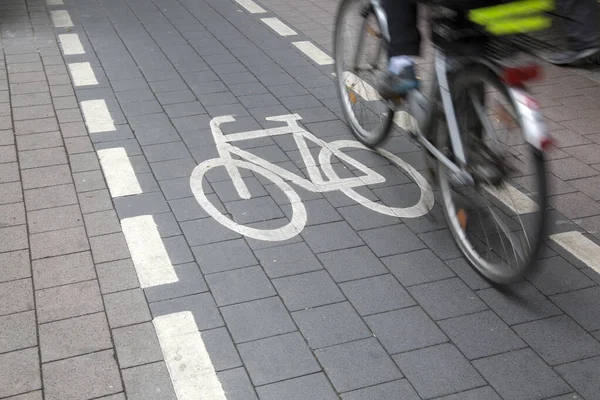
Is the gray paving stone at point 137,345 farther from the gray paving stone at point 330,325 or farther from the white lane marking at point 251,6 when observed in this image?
the white lane marking at point 251,6

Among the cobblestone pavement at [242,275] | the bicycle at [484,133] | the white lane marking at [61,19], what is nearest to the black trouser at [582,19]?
the cobblestone pavement at [242,275]

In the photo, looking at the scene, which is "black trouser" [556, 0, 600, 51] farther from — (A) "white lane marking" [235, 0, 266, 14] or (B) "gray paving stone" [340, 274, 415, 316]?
(A) "white lane marking" [235, 0, 266, 14]

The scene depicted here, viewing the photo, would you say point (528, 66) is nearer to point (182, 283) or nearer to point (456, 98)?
point (456, 98)

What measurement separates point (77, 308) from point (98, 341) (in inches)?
11.3

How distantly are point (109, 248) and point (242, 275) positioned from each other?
2.50ft

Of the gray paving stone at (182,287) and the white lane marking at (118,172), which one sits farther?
the white lane marking at (118,172)

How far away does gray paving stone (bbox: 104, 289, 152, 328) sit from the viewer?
3.52 metres

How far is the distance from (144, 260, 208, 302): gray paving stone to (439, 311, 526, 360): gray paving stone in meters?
1.21

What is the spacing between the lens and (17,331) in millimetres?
3443

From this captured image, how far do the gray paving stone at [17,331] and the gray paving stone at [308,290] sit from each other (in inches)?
46.2

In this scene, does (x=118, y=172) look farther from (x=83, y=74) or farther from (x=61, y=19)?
Answer: (x=61, y=19)

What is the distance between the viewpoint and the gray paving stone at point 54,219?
427cm

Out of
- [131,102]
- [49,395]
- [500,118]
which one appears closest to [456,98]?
[500,118]

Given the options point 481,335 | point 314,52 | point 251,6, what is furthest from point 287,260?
point 251,6
